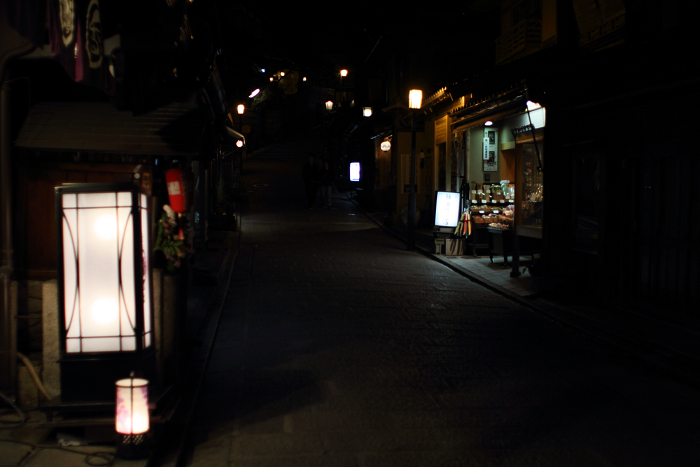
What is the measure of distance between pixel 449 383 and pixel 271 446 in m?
2.43

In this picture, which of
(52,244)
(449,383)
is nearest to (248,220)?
→ (52,244)

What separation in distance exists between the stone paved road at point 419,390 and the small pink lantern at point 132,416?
1.59ft

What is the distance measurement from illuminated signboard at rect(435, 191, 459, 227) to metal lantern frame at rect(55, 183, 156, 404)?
13998 mm

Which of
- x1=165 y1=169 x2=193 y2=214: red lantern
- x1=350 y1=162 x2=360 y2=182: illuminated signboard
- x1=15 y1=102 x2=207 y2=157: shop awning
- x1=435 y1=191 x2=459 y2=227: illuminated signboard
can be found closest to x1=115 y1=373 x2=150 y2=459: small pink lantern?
x1=165 y1=169 x2=193 y2=214: red lantern

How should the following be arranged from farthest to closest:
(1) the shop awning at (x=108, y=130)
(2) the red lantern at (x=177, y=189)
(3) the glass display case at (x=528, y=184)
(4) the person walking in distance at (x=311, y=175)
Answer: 1. (4) the person walking in distance at (x=311, y=175)
2. (3) the glass display case at (x=528, y=184)
3. (2) the red lantern at (x=177, y=189)
4. (1) the shop awning at (x=108, y=130)

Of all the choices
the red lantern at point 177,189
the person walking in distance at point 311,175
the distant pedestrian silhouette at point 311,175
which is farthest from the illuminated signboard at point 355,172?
the red lantern at point 177,189

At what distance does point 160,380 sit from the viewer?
218 inches

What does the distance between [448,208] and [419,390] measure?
1232cm

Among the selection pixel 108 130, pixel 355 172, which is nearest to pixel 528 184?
pixel 108 130

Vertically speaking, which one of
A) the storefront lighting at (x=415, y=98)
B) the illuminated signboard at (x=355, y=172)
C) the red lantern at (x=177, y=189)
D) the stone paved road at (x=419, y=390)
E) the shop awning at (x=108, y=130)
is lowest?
the stone paved road at (x=419, y=390)

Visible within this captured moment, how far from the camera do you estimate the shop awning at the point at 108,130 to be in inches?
273

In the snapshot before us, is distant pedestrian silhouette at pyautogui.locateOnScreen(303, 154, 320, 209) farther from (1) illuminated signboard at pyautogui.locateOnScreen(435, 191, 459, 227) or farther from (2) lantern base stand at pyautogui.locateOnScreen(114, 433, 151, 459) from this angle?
(2) lantern base stand at pyautogui.locateOnScreen(114, 433, 151, 459)

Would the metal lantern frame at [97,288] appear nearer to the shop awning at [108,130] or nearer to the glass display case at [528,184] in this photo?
the shop awning at [108,130]

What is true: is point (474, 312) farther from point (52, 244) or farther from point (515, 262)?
point (52, 244)
